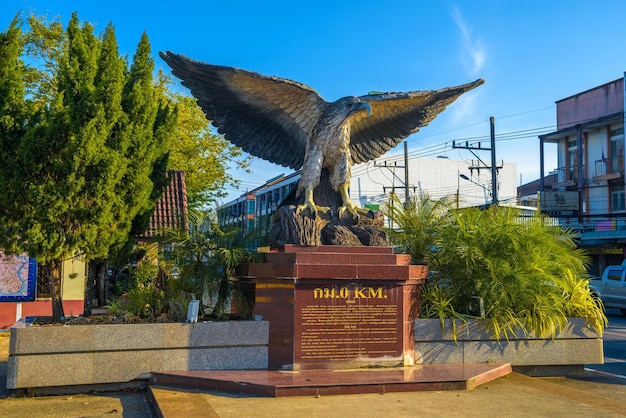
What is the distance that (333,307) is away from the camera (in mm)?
7078

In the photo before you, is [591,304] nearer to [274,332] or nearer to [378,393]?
[378,393]

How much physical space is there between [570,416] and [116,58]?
7.04 m

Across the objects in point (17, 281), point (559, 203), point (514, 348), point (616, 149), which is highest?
point (616, 149)

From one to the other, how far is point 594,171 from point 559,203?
3254 mm

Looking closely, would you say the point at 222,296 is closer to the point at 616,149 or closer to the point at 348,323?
the point at 348,323

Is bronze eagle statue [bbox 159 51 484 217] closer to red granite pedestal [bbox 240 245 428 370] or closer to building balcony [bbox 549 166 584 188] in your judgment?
red granite pedestal [bbox 240 245 428 370]

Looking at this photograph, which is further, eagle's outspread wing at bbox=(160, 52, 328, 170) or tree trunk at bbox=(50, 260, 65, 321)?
eagle's outspread wing at bbox=(160, 52, 328, 170)

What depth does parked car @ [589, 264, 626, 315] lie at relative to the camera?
18.3 meters

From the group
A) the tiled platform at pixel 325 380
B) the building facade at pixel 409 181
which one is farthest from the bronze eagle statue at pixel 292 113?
the building facade at pixel 409 181

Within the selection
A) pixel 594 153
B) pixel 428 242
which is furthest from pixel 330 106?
pixel 594 153

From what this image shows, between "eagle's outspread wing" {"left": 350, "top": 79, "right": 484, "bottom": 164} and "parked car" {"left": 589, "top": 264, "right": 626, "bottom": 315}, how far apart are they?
12163 millimetres

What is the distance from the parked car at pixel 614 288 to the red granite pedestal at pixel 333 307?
13.6 m

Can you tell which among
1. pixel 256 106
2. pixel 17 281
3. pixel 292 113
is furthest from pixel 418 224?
pixel 17 281

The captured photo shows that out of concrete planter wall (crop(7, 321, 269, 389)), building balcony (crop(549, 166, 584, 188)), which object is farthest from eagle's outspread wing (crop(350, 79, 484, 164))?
building balcony (crop(549, 166, 584, 188))
